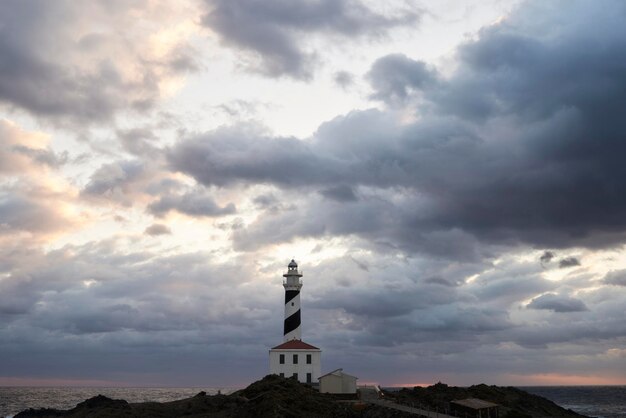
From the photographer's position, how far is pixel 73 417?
5441 centimetres

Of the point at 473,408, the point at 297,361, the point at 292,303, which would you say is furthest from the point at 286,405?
the point at 292,303

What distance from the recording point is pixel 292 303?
73.0 metres

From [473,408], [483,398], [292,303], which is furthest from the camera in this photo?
[292,303]

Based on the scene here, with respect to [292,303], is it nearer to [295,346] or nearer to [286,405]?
[295,346]

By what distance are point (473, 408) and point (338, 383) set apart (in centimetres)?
1636

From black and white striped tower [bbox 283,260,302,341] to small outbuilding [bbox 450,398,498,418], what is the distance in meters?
27.3

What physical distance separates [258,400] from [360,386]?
19225mm

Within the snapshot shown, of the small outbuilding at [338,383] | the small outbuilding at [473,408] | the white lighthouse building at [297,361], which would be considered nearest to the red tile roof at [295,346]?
the white lighthouse building at [297,361]

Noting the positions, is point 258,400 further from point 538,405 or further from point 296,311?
point 538,405

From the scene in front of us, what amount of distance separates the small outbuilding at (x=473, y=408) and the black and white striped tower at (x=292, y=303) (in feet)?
89.5

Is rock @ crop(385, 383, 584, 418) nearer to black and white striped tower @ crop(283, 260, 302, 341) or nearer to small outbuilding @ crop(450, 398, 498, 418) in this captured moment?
small outbuilding @ crop(450, 398, 498, 418)

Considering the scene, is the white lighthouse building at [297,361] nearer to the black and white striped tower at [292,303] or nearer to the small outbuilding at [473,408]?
the black and white striped tower at [292,303]

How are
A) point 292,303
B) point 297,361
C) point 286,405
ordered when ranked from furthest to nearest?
point 292,303, point 297,361, point 286,405

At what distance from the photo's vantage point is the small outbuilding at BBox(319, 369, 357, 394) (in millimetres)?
58375
